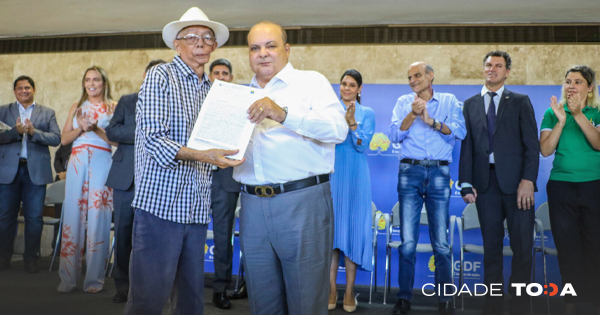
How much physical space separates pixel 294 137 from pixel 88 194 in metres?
2.62

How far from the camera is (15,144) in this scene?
15.5ft

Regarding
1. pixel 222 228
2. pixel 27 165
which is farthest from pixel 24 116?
pixel 222 228

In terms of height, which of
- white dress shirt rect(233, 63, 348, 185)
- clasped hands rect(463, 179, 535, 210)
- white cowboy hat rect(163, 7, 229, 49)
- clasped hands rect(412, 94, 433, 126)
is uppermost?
white cowboy hat rect(163, 7, 229, 49)

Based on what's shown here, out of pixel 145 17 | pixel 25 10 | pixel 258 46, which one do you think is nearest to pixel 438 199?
pixel 258 46

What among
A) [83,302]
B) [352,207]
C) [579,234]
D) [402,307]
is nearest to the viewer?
[579,234]

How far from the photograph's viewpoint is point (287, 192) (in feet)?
6.70

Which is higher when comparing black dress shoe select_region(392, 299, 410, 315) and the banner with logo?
→ the banner with logo

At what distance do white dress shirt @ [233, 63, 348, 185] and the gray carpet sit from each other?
2014 mm

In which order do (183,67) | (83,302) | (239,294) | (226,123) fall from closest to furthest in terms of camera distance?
(226,123), (183,67), (83,302), (239,294)

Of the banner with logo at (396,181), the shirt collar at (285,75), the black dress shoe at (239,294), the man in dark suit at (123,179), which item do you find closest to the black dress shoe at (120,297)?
the man in dark suit at (123,179)

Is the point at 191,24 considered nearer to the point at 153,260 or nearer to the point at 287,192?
the point at 287,192

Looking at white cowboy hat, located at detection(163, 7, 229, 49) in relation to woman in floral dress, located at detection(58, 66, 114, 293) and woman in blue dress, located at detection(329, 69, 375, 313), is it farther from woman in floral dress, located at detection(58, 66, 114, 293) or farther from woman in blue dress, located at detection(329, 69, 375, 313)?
woman in floral dress, located at detection(58, 66, 114, 293)

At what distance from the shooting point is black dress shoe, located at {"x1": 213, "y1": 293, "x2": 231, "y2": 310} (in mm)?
3764

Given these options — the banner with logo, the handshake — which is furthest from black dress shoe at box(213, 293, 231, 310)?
the handshake
